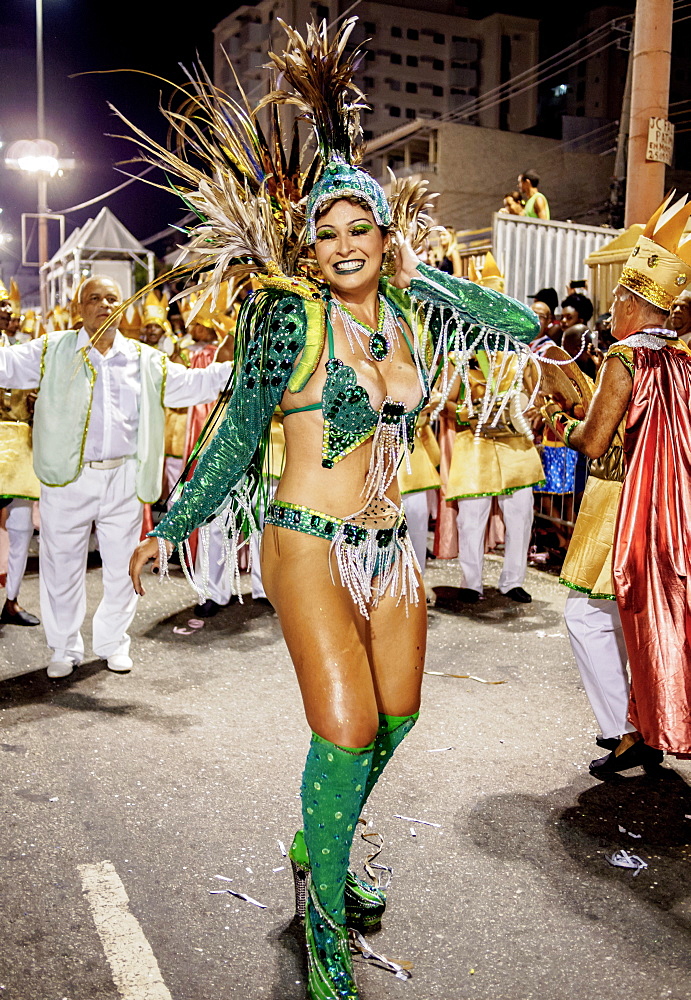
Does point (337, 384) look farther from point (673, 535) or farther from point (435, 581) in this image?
point (435, 581)

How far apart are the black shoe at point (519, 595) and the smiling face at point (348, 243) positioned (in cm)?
495

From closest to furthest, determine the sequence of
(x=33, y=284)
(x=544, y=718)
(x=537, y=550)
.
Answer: (x=544, y=718) < (x=537, y=550) < (x=33, y=284)

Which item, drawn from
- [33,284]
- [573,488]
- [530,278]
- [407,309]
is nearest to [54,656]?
[407,309]

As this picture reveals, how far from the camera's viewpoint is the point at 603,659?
421 cm

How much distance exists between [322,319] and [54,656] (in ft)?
11.6

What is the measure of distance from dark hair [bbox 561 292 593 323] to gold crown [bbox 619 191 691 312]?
222 inches

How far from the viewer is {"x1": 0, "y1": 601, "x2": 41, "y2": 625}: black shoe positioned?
652 centimetres

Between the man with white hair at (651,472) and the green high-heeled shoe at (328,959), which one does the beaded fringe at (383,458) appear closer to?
the green high-heeled shoe at (328,959)

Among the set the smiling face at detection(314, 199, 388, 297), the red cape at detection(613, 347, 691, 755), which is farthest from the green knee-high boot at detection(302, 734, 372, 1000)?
the red cape at detection(613, 347, 691, 755)

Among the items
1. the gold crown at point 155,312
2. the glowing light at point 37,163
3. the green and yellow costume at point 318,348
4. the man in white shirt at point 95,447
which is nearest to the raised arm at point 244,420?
the green and yellow costume at point 318,348

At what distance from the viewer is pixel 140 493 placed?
5.43 m

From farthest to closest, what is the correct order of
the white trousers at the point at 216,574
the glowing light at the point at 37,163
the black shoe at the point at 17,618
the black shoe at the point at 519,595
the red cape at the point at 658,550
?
the glowing light at the point at 37,163
the black shoe at the point at 519,595
the white trousers at the point at 216,574
the black shoe at the point at 17,618
the red cape at the point at 658,550

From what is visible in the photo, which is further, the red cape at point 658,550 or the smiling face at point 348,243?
the red cape at point 658,550

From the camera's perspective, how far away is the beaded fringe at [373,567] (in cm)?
261
